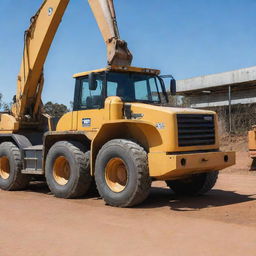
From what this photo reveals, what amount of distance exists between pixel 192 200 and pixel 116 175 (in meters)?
1.77

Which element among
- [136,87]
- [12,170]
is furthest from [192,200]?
[12,170]

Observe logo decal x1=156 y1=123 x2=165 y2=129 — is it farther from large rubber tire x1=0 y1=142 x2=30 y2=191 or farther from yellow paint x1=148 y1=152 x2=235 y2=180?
large rubber tire x1=0 y1=142 x2=30 y2=191

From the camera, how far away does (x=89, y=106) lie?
9.77 meters

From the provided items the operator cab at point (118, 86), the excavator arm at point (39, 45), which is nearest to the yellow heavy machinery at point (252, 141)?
the operator cab at point (118, 86)

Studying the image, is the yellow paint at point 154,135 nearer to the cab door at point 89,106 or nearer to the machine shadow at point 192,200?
the cab door at point 89,106

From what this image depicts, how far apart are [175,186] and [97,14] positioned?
4.55 m

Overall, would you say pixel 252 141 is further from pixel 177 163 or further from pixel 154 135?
pixel 177 163

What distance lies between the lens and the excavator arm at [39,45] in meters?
10.3

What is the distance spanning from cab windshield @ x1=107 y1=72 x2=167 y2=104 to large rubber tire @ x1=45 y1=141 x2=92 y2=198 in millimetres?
1498

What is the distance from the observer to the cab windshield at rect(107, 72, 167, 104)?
9.50 metres

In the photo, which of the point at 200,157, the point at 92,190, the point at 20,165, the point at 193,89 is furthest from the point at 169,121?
the point at 193,89

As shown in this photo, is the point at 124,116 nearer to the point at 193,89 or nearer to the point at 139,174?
the point at 139,174

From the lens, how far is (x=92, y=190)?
428 inches

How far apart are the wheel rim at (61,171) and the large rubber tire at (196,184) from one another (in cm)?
246
